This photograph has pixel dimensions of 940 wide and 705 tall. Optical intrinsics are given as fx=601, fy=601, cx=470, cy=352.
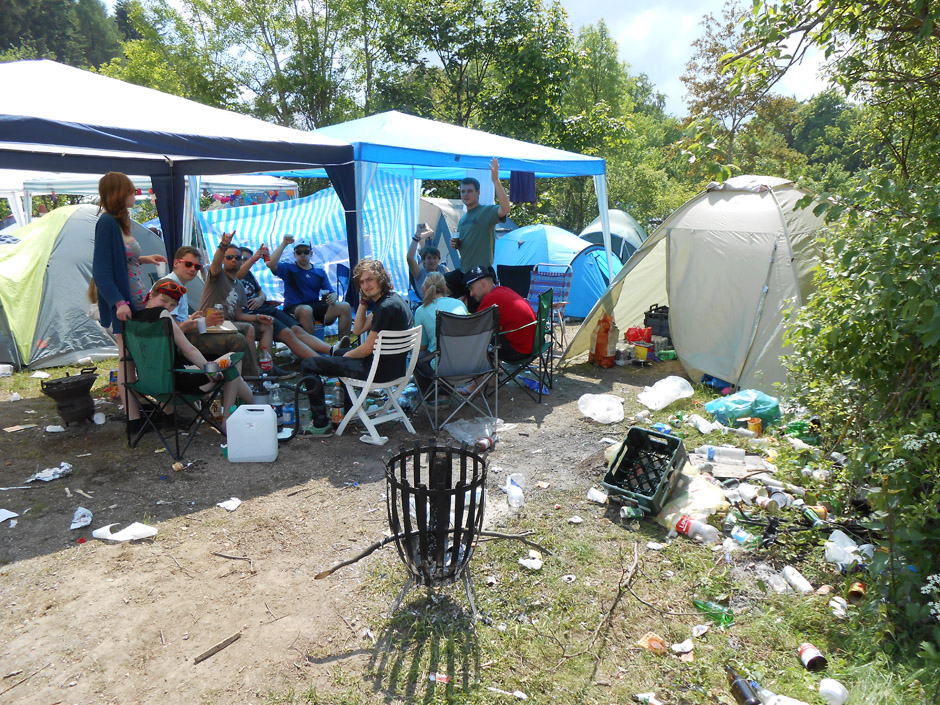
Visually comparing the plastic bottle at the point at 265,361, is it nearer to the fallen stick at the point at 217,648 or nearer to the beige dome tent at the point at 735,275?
the beige dome tent at the point at 735,275

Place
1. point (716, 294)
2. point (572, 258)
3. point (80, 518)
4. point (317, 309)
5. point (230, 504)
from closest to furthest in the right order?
point (80, 518) < point (230, 504) < point (716, 294) < point (317, 309) < point (572, 258)

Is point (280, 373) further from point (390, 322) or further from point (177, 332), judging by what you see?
point (390, 322)

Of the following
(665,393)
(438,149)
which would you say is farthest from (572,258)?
(665,393)

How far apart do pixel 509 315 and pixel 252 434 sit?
2488 mm

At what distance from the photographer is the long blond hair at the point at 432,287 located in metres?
5.37

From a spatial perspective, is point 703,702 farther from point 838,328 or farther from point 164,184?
point 164,184

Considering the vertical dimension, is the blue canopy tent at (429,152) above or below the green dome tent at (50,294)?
above

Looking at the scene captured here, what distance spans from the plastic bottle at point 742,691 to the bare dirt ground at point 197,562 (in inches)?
56.2

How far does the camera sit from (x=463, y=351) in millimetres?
5078

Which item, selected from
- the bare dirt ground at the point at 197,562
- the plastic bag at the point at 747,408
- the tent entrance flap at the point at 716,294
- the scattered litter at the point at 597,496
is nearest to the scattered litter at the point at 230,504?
the bare dirt ground at the point at 197,562

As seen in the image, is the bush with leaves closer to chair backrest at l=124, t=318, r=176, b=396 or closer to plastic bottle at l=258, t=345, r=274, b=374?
chair backrest at l=124, t=318, r=176, b=396

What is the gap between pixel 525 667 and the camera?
249 cm

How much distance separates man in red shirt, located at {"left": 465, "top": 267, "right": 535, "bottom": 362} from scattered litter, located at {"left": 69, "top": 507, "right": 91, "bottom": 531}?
342cm

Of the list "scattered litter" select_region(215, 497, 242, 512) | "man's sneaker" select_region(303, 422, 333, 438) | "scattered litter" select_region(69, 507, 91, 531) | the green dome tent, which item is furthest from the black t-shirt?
the green dome tent
